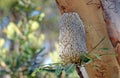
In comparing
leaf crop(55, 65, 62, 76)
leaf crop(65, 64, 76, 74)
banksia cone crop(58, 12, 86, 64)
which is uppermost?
banksia cone crop(58, 12, 86, 64)

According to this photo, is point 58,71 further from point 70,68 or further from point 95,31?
point 95,31

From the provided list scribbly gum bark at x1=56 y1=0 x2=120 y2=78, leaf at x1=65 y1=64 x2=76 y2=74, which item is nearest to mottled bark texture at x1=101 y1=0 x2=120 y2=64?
scribbly gum bark at x1=56 y1=0 x2=120 y2=78

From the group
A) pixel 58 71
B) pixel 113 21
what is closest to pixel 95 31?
pixel 113 21

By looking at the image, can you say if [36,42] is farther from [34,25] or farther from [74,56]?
[74,56]

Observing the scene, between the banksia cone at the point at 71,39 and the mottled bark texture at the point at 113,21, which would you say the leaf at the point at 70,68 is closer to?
the banksia cone at the point at 71,39

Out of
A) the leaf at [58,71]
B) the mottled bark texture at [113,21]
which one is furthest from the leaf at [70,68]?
the mottled bark texture at [113,21]

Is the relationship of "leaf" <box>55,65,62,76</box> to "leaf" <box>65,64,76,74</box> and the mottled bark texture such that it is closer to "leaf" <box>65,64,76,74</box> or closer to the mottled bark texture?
"leaf" <box>65,64,76,74</box>
